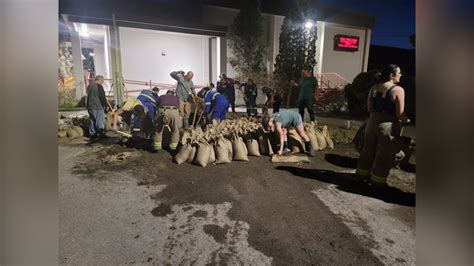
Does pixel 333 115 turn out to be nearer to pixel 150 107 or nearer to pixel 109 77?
pixel 150 107

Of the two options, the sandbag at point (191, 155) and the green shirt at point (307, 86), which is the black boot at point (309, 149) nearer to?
the green shirt at point (307, 86)

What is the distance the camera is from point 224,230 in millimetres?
1328

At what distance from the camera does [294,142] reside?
2168 mm

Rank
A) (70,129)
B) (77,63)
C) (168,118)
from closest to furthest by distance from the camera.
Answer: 1. (77,63)
2. (70,129)
3. (168,118)

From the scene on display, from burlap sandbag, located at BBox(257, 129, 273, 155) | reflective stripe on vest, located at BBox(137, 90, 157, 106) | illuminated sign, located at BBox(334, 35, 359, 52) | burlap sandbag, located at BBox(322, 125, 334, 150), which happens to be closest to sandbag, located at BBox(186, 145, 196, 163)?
reflective stripe on vest, located at BBox(137, 90, 157, 106)

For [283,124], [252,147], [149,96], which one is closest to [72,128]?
[149,96]

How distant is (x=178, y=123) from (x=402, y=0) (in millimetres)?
1587

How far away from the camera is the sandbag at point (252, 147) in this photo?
2.05m

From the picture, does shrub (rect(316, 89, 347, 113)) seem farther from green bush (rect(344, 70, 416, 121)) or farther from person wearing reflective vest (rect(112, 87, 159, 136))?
person wearing reflective vest (rect(112, 87, 159, 136))

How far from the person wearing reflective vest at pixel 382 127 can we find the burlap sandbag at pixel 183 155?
1204 mm

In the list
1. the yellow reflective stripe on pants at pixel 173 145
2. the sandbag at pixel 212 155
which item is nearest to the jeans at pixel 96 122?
the yellow reflective stripe on pants at pixel 173 145

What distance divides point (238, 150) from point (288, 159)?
394 mm

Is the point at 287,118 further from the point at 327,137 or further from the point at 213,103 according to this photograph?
the point at 213,103

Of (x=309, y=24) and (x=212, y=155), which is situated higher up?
(x=309, y=24)
